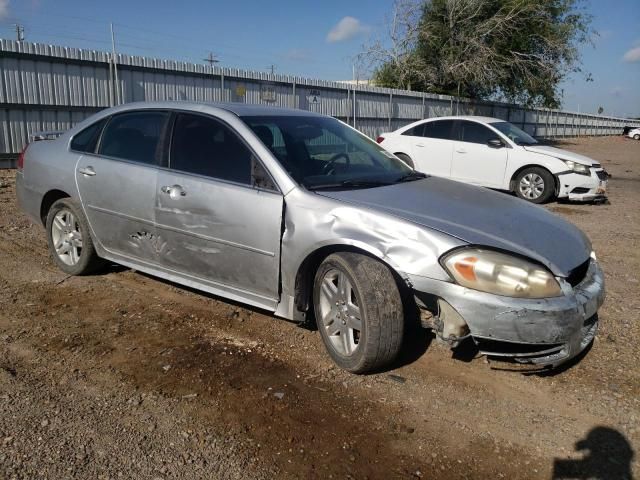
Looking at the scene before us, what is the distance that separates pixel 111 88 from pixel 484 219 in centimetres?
1081

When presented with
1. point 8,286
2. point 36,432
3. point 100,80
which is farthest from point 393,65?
point 36,432

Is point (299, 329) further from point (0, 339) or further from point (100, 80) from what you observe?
point (100, 80)

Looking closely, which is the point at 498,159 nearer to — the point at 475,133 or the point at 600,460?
the point at 475,133

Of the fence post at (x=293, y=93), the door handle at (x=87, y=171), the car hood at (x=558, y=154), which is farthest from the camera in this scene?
the fence post at (x=293, y=93)

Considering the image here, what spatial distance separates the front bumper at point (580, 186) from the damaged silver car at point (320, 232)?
6345 millimetres

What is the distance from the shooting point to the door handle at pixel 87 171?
452 cm

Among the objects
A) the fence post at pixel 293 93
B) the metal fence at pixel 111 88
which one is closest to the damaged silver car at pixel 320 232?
the metal fence at pixel 111 88

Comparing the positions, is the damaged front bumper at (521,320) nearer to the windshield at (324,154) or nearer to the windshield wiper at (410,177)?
the windshield at (324,154)

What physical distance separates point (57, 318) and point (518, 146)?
28.3 ft

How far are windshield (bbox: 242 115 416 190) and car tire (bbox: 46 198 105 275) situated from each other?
186 centimetres

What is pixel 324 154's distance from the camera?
3.96m

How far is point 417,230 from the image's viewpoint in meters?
3.02

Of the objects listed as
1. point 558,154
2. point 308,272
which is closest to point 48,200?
point 308,272

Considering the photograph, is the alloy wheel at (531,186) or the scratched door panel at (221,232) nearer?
the scratched door panel at (221,232)
